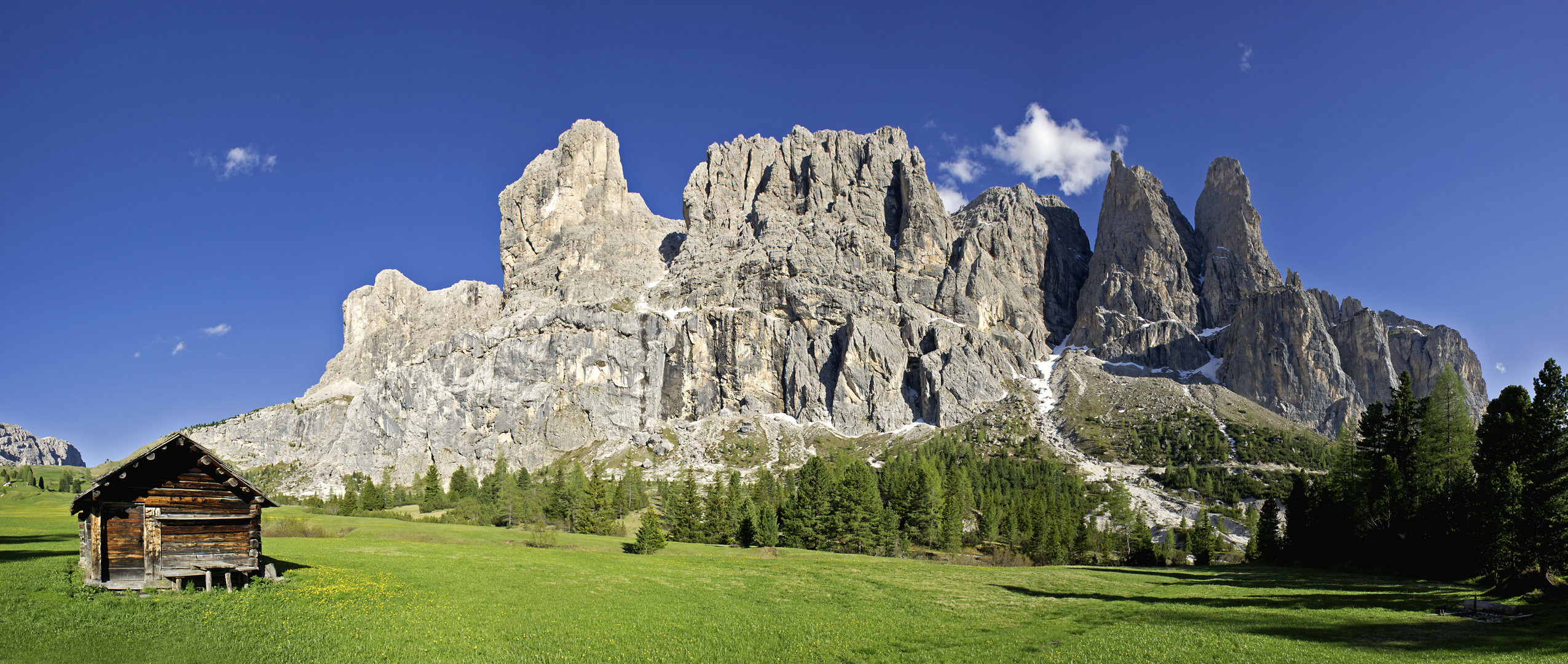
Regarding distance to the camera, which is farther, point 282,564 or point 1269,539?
point 1269,539

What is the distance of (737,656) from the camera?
71.9 ft

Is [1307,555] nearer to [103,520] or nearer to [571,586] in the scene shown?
[571,586]

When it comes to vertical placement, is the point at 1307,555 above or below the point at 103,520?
below

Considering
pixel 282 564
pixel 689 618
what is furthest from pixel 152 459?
pixel 689 618

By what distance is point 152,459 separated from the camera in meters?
26.7

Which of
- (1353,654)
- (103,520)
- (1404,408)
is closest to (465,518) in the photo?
(103,520)

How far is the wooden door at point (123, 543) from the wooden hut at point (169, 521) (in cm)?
2

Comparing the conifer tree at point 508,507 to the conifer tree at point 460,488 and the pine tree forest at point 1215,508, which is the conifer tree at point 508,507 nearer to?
the pine tree forest at point 1215,508

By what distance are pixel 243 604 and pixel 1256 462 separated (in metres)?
211

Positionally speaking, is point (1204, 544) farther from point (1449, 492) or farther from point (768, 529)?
point (768, 529)

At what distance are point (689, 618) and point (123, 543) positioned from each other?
67.9 ft

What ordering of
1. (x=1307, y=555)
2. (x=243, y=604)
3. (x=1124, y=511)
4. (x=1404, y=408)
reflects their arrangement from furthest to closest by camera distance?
1. (x=1124, y=511)
2. (x=1307, y=555)
3. (x=1404, y=408)
4. (x=243, y=604)

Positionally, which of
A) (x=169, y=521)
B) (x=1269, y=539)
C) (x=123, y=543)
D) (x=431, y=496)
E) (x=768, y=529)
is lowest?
(x=1269, y=539)

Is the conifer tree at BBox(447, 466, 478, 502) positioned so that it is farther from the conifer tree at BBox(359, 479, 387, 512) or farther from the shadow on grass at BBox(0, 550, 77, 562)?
the shadow on grass at BBox(0, 550, 77, 562)
